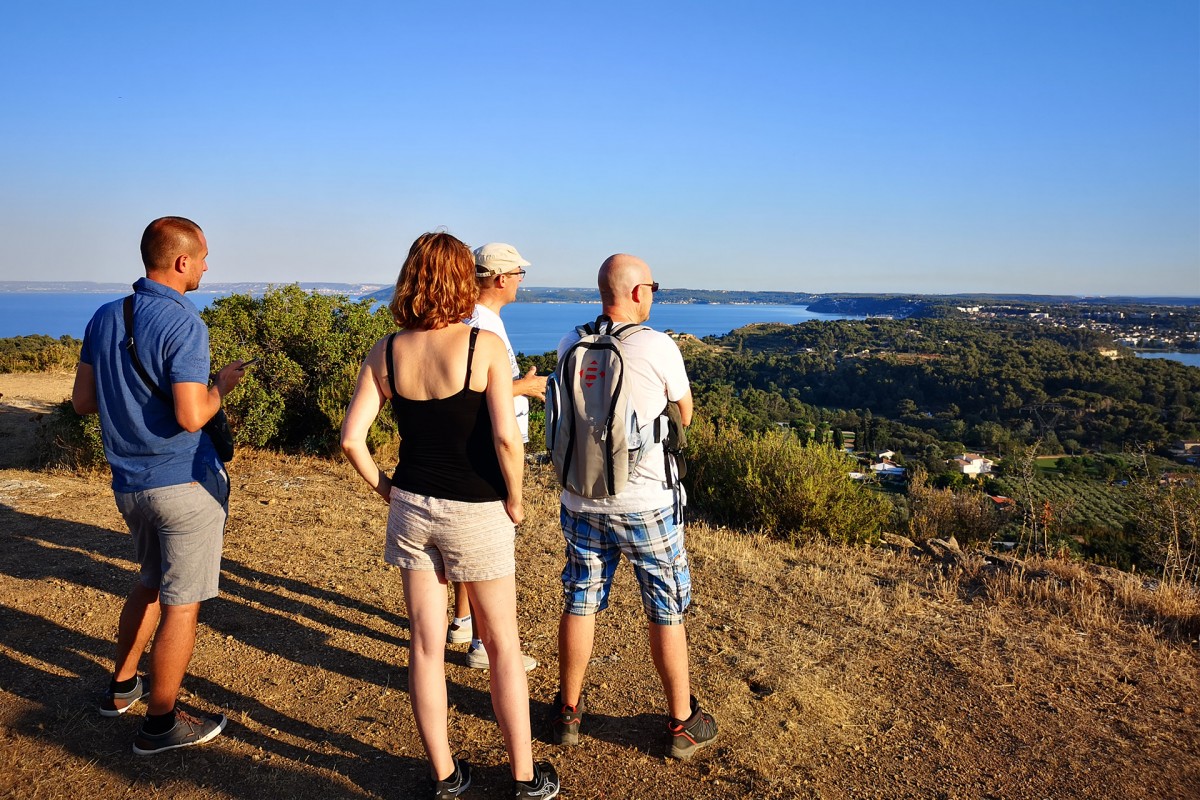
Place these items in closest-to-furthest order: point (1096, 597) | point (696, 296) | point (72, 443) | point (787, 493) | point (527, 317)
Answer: point (1096, 597) < point (787, 493) < point (72, 443) < point (527, 317) < point (696, 296)

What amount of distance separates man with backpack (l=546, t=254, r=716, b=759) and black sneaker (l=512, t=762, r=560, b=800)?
0.39 meters

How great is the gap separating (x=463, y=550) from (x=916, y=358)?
46.9 meters

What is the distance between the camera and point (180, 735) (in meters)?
2.74

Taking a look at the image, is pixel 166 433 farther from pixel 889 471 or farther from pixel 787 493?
pixel 889 471

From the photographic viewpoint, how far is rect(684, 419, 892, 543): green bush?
21.3ft

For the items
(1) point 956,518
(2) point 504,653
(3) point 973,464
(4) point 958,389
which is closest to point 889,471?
(3) point 973,464

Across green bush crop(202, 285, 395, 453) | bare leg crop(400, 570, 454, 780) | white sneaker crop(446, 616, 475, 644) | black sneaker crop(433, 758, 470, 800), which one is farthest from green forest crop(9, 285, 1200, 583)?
bare leg crop(400, 570, 454, 780)

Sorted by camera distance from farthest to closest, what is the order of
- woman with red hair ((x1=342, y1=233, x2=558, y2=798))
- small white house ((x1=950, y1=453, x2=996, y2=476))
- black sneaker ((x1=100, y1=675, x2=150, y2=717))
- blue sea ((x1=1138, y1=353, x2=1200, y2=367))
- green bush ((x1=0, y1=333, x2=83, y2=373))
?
blue sea ((x1=1138, y1=353, x2=1200, y2=367)), small white house ((x1=950, y1=453, x2=996, y2=476)), green bush ((x1=0, y1=333, x2=83, y2=373)), black sneaker ((x1=100, y1=675, x2=150, y2=717)), woman with red hair ((x1=342, y1=233, x2=558, y2=798))

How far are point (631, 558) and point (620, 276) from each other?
3.35 ft

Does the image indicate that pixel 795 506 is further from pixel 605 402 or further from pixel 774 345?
pixel 774 345

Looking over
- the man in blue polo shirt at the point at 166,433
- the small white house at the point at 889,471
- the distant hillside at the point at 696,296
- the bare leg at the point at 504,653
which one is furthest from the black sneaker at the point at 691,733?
the distant hillside at the point at 696,296

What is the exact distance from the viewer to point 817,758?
114 inches

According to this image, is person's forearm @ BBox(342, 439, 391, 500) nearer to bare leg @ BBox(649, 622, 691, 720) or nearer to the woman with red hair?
the woman with red hair

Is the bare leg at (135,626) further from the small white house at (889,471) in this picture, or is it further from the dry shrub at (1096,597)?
the small white house at (889,471)
